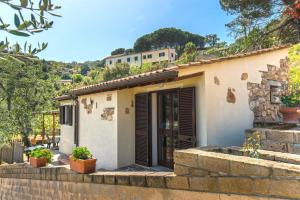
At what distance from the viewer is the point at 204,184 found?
3752mm

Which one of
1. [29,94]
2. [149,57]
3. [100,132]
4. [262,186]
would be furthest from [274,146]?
[149,57]

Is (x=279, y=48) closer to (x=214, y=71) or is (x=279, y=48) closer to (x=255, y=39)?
(x=214, y=71)

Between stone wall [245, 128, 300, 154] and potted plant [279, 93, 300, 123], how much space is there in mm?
2131

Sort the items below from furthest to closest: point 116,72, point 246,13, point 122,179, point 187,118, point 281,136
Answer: point 116,72 → point 246,13 → point 187,118 → point 281,136 → point 122,179

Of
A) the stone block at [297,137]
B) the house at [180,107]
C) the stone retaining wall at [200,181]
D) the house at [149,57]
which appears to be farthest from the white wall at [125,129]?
the house at [149,57]

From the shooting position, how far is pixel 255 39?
18.7 metres

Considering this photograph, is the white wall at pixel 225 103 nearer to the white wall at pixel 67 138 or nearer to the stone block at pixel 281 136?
the stone block at pixel 281 136

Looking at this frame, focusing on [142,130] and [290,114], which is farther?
[142,130]

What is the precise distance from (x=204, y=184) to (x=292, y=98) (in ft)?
21.2

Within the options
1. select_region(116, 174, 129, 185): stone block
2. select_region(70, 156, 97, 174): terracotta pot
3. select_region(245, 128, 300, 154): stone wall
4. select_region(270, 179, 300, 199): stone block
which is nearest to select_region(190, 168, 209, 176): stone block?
select_region(270, 179, 300, 199): stone block

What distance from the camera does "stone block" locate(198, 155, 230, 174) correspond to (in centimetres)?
357

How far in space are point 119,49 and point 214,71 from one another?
88.6 m

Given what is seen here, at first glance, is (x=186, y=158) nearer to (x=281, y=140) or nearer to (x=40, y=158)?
(x=281, y=140)

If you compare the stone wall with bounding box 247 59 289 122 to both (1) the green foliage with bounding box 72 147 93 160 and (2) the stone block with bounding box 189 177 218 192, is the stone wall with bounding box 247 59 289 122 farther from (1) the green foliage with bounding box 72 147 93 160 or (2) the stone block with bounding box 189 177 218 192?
(2) the stone block with bounding box 189 177 218 192
